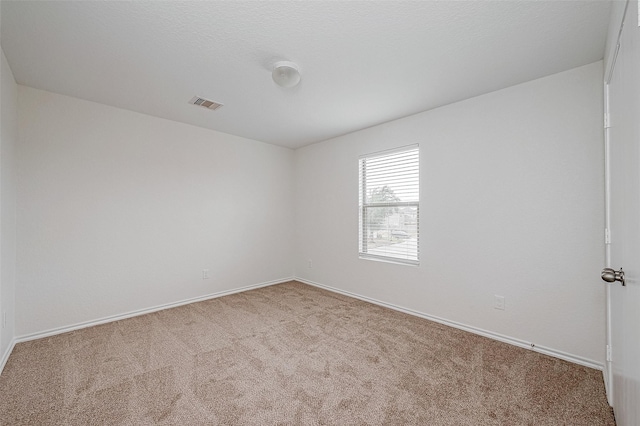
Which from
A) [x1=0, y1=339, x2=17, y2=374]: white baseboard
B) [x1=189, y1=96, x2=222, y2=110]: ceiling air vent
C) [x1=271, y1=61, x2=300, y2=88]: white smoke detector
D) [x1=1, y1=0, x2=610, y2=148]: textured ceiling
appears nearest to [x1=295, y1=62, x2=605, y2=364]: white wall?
[x1=1, y1=0, x2=610, y2=148]: textured ceiling

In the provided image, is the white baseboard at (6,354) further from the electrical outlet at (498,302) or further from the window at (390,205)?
the electrical outlet at (498,302)

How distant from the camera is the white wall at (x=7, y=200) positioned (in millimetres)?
2174

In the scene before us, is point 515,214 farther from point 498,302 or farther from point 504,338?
point 504,338

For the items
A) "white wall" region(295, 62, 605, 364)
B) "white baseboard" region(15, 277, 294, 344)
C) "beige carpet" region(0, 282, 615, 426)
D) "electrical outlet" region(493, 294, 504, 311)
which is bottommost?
"beige carpet" region(0, 282, 615, 426)

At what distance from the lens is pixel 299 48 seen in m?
2.04

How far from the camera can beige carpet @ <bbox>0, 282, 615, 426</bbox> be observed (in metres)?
1.68

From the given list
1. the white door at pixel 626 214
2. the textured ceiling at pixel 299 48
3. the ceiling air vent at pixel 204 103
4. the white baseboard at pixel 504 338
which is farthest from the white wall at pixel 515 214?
the ceiling air vent at pixel 204 103

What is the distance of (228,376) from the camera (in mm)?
2074

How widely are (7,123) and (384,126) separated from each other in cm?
380

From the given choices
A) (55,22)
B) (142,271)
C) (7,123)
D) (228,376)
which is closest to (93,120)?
(7,123)

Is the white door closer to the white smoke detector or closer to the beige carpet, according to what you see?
the beige carpet

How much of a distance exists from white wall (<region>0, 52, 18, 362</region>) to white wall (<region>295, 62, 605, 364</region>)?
3.67m

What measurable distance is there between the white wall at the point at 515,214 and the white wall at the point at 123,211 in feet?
7.32

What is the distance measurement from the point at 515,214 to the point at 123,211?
14.0 ft
